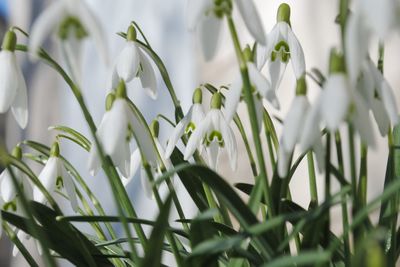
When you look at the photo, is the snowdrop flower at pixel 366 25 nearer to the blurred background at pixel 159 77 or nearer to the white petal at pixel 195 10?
the white petal at pixel 195 10

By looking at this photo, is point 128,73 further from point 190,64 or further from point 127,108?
point 190,64

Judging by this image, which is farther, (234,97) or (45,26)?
(234,97)

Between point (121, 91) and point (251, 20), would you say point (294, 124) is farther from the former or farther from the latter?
point (121, 91)

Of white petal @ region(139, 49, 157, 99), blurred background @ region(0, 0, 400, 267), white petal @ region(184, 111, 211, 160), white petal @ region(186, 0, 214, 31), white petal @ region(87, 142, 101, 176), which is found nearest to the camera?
white petal @ region(186, 0, 214, 31)

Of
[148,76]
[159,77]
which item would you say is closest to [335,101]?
[148,76]

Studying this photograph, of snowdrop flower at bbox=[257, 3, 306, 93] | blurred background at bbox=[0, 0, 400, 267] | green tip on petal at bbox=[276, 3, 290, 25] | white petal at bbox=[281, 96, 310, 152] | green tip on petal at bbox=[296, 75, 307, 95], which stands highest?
blurred background at bbox=[0, 0, 400, 267]

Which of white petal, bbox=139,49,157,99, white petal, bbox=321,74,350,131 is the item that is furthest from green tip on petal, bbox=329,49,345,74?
white petal, bbox=139,49,157,99

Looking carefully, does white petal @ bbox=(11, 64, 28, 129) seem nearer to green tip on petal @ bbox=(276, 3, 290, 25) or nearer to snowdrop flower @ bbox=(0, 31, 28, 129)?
snowdrop flower @ bbox=(0, 31, 28, 129)
